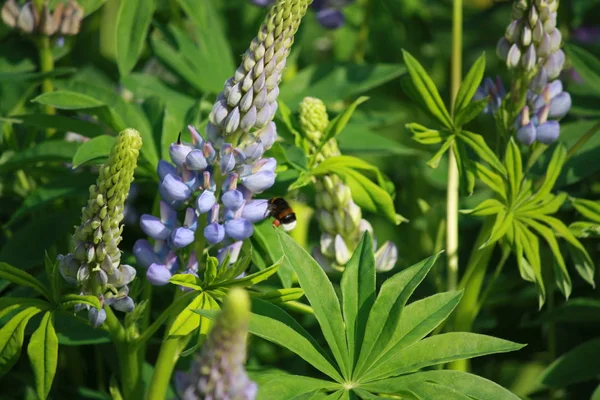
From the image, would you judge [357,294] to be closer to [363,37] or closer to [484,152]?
[484,152]

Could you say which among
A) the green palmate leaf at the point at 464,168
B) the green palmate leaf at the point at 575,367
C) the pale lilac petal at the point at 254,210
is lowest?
the green palmate leaf at the point at 575,367

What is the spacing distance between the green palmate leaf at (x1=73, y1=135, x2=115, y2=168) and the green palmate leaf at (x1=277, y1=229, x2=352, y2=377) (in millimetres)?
434

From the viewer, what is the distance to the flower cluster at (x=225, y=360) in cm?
89

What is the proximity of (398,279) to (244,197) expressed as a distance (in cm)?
31

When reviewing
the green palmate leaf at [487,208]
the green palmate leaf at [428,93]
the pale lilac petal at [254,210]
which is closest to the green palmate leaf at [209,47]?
the green palmate leaf at [428,93]

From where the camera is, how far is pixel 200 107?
199 centimetres

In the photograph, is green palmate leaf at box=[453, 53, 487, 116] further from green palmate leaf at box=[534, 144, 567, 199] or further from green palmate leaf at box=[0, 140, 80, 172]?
green palmate leaf at box=[0, 140, 80, 172]

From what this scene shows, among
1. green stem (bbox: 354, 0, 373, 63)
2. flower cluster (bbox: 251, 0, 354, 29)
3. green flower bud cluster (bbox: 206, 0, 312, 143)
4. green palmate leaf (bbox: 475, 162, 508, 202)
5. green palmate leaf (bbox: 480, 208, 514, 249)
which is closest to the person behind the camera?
green flower bud cluster (bbox: 206, 0, 312, 143)

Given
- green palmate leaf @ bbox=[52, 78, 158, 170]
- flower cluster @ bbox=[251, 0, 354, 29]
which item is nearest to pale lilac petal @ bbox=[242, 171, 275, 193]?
green palmate leaf @ bbox=[52, 78, 158, 170]

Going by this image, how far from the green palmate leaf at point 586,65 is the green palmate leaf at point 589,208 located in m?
0.41

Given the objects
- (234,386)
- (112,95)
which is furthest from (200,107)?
(234,386)

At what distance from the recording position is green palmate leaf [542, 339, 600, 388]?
1.96 m

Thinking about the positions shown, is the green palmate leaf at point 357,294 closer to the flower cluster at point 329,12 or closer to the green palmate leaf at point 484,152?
the green palmate leaf at point 484,152

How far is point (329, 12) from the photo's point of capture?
2.46 meters
